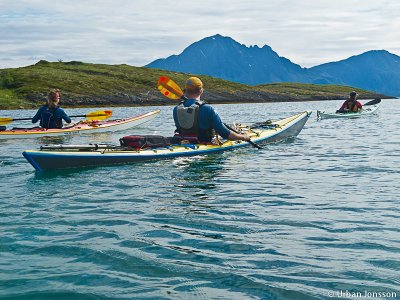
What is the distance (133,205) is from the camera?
8.52 m

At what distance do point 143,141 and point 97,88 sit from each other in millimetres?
90835

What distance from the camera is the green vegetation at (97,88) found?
86812 millimetres

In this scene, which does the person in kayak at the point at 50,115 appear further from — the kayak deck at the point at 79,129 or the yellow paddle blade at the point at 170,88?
the yellow paddle blade at the point at 170,88

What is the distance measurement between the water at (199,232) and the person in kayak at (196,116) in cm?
114

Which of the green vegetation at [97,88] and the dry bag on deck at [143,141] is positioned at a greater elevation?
the green vegetation at [97,88]

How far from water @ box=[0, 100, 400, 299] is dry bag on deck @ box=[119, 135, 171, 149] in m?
1.34

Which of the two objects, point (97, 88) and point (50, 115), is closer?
point (50, 115)

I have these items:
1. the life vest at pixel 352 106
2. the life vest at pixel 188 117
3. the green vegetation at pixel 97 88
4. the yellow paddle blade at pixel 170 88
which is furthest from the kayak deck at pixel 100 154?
the green vegetation at pixel 97 88

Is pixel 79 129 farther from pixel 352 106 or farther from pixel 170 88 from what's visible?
pixel 352 106

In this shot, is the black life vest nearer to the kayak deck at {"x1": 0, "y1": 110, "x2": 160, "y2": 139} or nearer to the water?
the water

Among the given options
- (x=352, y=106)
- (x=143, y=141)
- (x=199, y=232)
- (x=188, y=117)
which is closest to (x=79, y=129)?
(x=143, y=141)

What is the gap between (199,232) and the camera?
6750 mm

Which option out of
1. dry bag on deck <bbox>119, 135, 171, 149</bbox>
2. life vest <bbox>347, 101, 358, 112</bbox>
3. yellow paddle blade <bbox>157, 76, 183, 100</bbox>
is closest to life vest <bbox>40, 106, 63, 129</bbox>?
yellow paddle blade <bbox>157, 76, 183, 100</bbox>

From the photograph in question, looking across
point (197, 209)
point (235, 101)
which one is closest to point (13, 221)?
point (197, 209)
